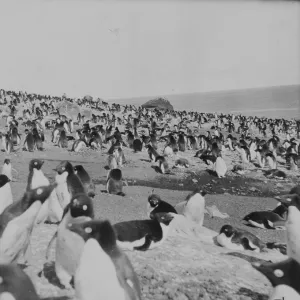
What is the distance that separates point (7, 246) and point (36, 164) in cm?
270

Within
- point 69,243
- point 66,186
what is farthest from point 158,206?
point 69,243

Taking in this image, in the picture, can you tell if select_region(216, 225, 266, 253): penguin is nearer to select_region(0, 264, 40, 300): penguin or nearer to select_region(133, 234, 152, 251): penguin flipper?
select_region(133, 234, 152, 251): penguin flipper

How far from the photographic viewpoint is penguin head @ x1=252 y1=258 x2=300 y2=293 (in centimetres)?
314

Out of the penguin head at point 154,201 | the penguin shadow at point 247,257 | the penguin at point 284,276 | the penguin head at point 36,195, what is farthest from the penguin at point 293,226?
the penguin head at point 36,195

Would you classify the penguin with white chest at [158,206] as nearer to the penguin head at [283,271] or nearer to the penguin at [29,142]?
the penguin head at [283,271]

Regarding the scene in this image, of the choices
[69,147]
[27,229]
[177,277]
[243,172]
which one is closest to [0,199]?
[27,229]

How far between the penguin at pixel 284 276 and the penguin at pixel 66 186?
10.4ft

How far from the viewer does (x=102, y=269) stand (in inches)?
116

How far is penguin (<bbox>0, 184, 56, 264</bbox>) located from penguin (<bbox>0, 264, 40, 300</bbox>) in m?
0.93

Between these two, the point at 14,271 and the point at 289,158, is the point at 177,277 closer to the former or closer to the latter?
the point at 14,271

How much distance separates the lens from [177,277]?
426 cm

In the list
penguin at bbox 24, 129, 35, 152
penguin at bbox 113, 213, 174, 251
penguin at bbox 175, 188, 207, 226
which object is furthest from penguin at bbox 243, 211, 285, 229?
penguin at bbox 24, 129, 35, 152

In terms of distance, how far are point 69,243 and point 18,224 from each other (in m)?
0.49

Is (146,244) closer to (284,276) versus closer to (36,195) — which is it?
(36,195)
